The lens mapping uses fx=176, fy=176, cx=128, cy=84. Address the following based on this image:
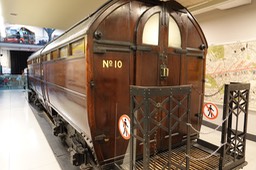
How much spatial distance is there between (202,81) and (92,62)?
189 centimetres

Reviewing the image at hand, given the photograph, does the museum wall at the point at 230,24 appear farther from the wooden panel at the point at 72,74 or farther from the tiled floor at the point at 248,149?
the wooden panel at the point at 72,74

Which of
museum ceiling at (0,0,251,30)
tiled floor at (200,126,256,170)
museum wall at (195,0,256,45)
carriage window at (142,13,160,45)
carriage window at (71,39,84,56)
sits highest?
museum ceiling at (0,0,251,30)

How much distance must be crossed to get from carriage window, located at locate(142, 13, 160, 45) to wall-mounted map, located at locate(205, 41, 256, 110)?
216cm

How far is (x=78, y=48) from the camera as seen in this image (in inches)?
80.3

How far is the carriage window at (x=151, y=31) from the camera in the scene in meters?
2.14

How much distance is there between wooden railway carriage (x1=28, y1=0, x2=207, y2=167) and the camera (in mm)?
1801

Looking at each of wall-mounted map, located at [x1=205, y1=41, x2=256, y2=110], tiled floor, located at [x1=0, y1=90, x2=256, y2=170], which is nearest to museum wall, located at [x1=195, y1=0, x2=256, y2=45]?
wall-mounted map, located at [x1=205, y1=41, x2=256, y2=110]

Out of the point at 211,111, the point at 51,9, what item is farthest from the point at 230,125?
the point at 51,9

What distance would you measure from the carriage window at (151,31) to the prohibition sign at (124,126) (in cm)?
93

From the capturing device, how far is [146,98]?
5.00 feet

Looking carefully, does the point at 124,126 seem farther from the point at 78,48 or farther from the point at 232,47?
the point at 232,47

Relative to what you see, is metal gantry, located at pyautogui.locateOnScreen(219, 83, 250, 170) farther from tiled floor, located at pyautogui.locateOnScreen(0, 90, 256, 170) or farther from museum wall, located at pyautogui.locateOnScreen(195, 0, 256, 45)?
museum wall, located at pyautogui.locateOnScreen(195, 0, 256, 45)

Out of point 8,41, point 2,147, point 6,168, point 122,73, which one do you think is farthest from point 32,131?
point 8,41

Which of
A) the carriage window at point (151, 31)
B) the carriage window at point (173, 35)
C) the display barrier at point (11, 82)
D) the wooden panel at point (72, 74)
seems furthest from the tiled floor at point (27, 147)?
the display barrier at point (11, 82)
